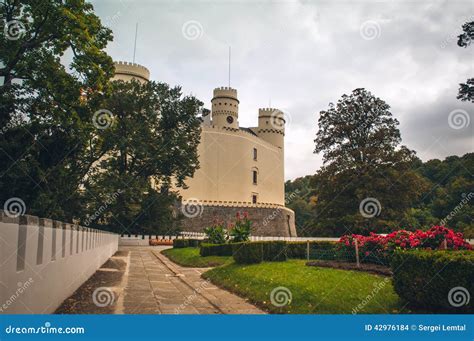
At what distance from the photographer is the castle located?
5488 centimetres

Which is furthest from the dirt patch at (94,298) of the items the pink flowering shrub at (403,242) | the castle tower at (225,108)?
the castle tower at (225,108)

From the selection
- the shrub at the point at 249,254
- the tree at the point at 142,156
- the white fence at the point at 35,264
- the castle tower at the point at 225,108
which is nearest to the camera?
the white fence at the point at 35,264

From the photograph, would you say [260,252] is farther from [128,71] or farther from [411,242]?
[128,71]

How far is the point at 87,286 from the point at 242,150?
51.4m

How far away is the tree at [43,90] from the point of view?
17500 millimetres

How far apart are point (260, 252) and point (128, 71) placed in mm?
40094

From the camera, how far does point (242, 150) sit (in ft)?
201

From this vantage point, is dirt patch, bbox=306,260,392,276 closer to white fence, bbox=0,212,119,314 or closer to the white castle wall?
white fence, bbox=0,212,119,314

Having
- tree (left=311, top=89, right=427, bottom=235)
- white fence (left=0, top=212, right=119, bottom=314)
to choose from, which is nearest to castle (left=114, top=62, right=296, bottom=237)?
tree (left=311, top=89, right=427, bottom=235)

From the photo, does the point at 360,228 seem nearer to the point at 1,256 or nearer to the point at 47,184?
the point at 47,184

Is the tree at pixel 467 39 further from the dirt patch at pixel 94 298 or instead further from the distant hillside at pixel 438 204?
the dirt patch at pixel 94 298

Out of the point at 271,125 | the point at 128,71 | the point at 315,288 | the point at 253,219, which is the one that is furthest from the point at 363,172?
the point at 271,125

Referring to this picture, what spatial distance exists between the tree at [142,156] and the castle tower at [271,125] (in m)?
30.5

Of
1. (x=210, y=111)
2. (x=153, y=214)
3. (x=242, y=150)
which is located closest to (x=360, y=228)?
(x=153, y=214)
